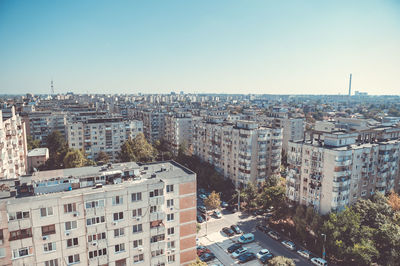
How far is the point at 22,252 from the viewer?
66.5 feet

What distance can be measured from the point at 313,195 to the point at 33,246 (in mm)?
37423

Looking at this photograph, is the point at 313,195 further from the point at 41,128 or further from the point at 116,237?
the point at 41,128

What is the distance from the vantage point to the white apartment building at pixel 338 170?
128ft

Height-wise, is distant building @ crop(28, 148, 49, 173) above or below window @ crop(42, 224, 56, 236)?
below

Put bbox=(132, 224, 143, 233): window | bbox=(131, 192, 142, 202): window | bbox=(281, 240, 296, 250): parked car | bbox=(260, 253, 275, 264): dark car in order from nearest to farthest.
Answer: bbox=(131, 192, 142, 202): window, bbox=(132, 224, 143, 233): window, bbox=(260, 253, 275, 264): dark car, bbox=(281, 240, 296, 250): parked car

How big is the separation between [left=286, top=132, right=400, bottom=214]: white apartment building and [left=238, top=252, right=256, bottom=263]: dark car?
12850 millimetres

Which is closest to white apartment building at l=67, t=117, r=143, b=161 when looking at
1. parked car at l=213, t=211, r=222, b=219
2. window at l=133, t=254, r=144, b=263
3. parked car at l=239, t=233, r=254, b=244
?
parked car at l=213, t=211, r=222, b=219

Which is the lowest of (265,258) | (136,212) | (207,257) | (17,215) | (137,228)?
(265,258)

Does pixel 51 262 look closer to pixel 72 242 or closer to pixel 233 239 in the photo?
pixel 72 242

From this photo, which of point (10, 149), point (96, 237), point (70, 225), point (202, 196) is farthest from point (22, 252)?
point (202, 196)

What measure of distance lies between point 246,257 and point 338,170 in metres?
18.2

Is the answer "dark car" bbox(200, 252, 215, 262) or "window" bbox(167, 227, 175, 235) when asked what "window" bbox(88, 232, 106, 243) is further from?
"dark car" bbox(200, 252, 215, 262)

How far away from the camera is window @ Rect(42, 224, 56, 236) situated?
20.8 m

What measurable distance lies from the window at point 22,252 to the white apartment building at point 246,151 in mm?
42890
